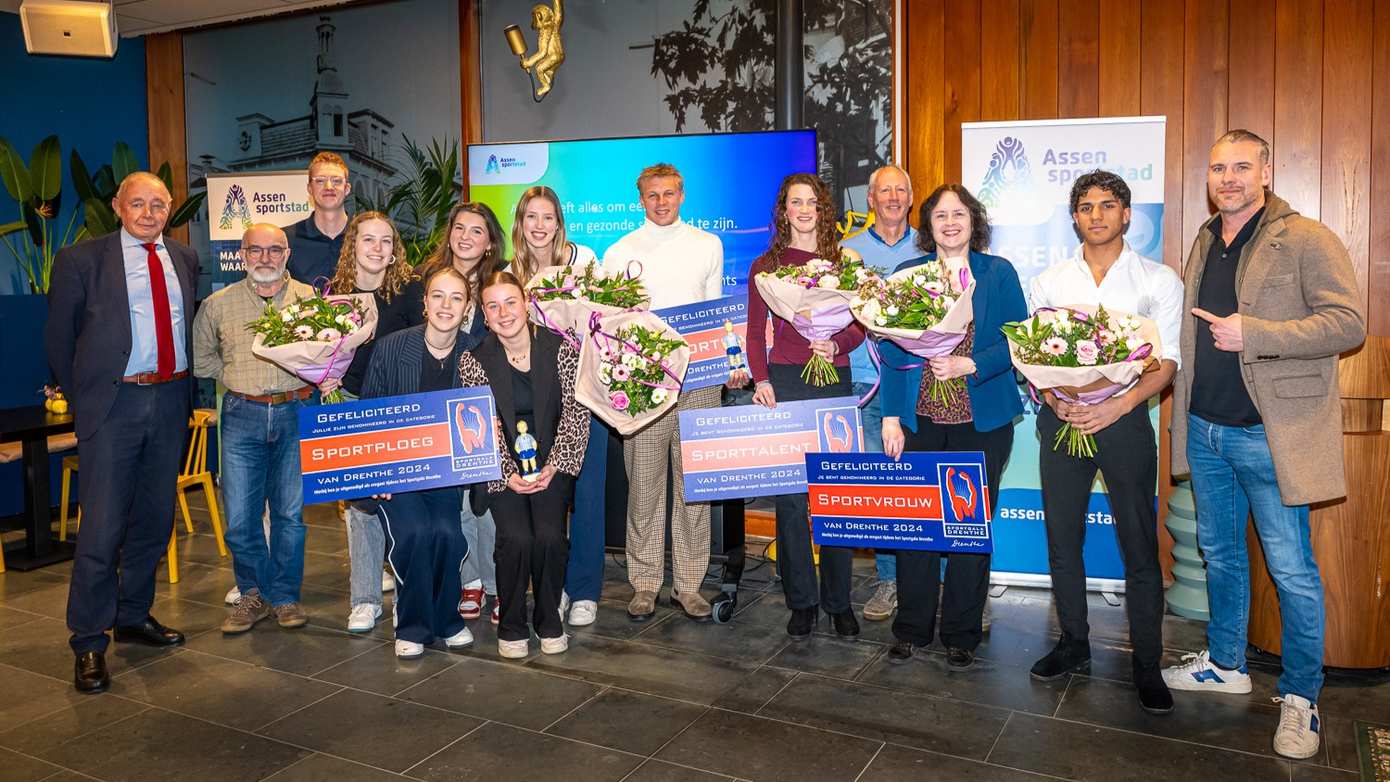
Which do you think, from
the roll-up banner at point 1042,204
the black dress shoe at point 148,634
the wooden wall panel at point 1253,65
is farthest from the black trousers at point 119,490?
the wooden wall panel at point 1253,65

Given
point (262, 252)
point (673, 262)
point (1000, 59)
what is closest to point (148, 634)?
point (262, 252)

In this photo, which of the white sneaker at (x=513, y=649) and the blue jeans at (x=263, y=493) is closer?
the white sneaker at (x=513, y=649)

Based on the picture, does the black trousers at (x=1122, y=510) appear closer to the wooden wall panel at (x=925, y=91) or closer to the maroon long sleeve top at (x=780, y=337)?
the maroon long sleeve top at (x=780, y=337)

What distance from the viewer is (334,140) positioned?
7.73 metres

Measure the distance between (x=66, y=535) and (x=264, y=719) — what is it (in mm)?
3413

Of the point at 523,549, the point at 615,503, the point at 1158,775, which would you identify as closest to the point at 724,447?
the point at 523,549

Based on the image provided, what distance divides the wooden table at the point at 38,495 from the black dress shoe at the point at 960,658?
4.59 metres

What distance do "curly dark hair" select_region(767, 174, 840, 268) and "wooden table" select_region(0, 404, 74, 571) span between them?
3.97 metres

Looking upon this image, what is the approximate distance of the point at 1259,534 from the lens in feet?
10.5

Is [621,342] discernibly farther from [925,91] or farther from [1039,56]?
[1039,56]

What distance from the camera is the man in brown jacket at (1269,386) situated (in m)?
2.98

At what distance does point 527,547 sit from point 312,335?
1.10 m

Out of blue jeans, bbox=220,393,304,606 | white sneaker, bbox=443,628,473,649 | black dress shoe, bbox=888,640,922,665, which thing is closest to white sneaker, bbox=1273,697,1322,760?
black dress shoe, bbox=888,640,922,665

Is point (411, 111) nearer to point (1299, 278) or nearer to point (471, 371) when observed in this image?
point (471, 371)
